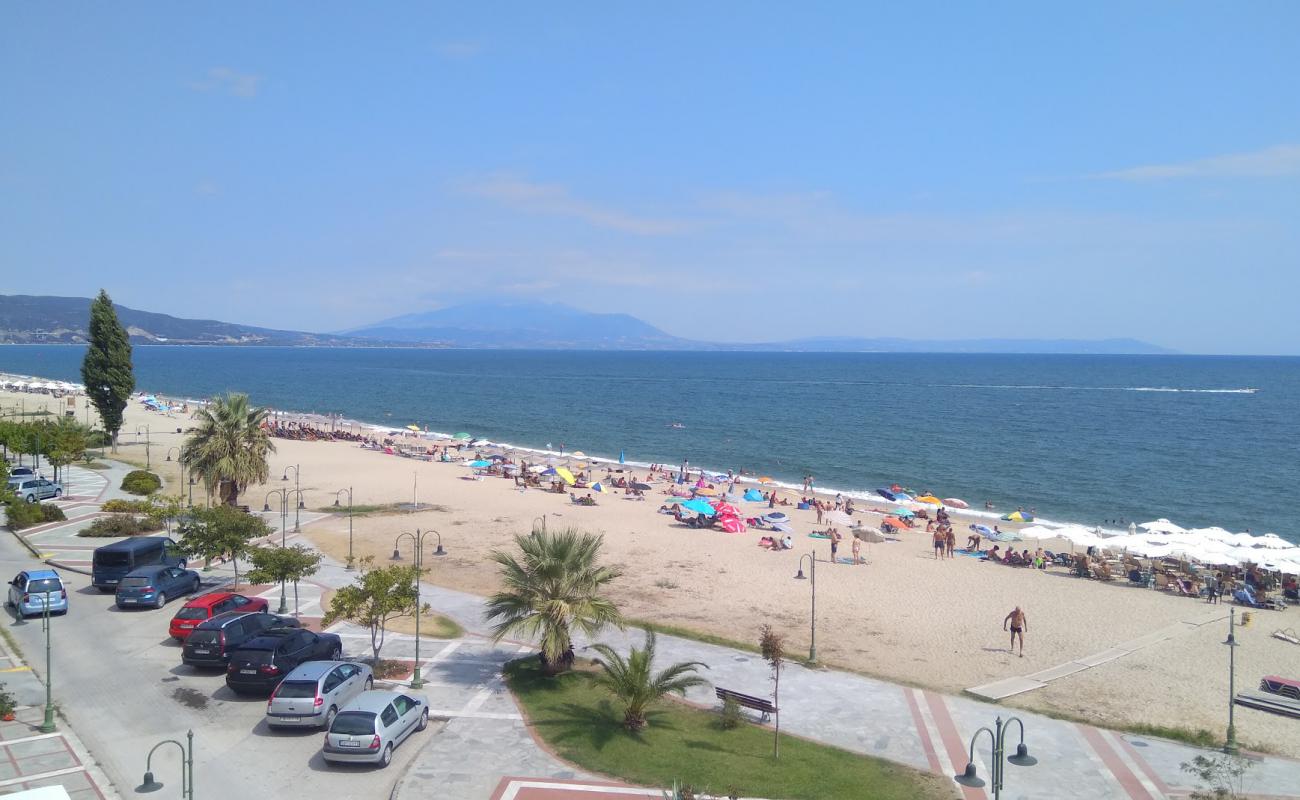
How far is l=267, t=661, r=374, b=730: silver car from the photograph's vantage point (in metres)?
13.5

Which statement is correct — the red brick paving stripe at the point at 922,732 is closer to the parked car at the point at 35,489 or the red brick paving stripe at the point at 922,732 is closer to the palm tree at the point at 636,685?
the palm tree at the point at 636,685

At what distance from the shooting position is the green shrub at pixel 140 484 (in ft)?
114

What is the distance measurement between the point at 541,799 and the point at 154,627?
461 inches

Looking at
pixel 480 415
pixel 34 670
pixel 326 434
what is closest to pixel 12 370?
pixel 480 415

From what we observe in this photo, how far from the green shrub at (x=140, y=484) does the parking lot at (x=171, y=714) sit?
1684 cm

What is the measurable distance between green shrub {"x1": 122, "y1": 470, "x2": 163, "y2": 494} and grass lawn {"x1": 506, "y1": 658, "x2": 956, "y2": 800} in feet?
85.0

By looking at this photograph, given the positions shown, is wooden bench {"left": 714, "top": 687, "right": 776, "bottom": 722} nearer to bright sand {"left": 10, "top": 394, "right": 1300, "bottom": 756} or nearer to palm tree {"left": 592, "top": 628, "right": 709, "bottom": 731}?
palm tree {"left": 592, "top": 628, "right": 709, "bottom": 731}

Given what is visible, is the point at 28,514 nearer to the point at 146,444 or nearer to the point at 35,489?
the point at 35,489

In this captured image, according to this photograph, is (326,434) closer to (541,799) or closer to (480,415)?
(480,415)

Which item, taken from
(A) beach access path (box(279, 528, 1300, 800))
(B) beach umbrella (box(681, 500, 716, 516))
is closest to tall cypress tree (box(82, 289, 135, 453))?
→ (B) beach umbrella (box(681, 500, 716, 516))

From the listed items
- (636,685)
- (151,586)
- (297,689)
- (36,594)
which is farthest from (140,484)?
(636,685)

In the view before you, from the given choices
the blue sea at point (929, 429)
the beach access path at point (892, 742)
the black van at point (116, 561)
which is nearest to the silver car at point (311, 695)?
the beach access path at point (892, 742)

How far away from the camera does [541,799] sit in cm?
1189

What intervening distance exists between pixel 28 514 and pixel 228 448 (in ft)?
22.3
